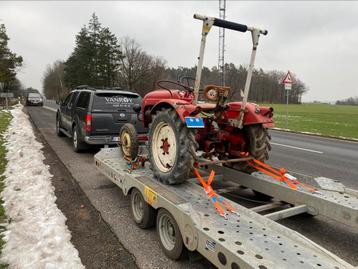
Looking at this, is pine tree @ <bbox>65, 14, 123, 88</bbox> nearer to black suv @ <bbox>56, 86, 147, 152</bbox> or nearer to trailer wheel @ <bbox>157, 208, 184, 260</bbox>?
black suv @ <bbox>56, 86, 147, 152</bbox>

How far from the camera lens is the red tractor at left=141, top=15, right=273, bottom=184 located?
350 centimetres

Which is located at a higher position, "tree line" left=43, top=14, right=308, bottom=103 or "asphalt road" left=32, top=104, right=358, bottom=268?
"tree line" left=43, top=14, right=308, bottom=103

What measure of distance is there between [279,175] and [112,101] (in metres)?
5.26

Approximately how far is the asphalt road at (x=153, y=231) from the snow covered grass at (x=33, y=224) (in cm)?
64

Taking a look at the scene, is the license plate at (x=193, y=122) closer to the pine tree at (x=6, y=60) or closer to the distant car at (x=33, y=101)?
the pine tree at (x=6, y=60)

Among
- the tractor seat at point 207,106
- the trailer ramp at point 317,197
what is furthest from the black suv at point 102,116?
the trailer ramp at point 317,197

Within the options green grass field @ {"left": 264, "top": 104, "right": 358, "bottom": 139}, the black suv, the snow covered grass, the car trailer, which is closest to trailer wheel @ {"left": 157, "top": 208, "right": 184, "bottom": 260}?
the car trailer

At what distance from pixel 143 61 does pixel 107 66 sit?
222 inches

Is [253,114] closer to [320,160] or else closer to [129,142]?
[129,142]

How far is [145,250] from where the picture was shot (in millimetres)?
3215

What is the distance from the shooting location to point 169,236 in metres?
3.18

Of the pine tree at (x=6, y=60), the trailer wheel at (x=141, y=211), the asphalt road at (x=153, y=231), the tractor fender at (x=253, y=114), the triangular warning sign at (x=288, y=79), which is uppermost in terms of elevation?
the pine tree at (x=6, y=60)

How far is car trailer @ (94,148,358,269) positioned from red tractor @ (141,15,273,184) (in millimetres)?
314

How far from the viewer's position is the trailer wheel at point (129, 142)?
4.97 metres
